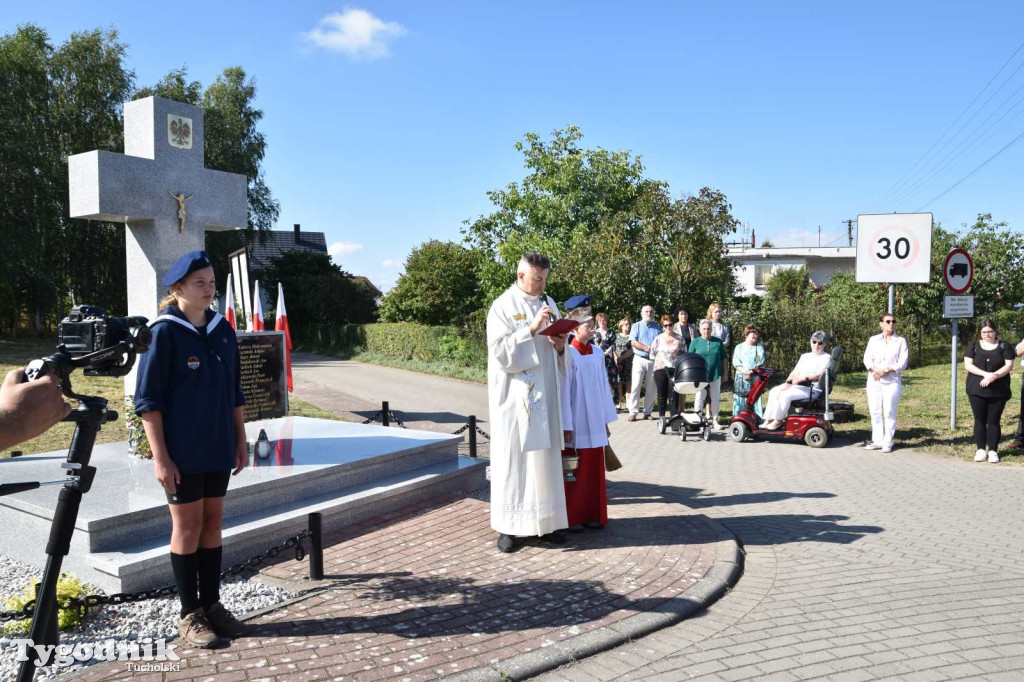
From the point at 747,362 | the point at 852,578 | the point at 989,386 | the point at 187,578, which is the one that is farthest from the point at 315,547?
the point at 989,386

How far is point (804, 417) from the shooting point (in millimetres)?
10852

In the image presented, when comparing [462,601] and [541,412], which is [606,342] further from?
[462,601]

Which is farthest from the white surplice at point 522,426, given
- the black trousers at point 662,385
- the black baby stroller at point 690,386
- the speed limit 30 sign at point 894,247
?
the speed limit 30 sign at point 894,247

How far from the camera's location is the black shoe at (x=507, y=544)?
5598mm

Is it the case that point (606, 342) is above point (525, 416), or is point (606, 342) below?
above

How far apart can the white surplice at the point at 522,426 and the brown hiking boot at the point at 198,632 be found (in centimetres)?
221

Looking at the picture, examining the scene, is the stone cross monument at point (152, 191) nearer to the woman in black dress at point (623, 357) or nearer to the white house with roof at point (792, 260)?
the woman in black dress at point (623, 357)

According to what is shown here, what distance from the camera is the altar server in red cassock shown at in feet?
20.3

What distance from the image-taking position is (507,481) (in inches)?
221

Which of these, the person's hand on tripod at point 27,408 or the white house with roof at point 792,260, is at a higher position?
the white house with roof at point 792,260

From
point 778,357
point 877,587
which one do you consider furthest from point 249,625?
point 778,357

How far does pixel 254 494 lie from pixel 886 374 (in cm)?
841

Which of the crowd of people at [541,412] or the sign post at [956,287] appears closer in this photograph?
the crowd of people at [541,412]

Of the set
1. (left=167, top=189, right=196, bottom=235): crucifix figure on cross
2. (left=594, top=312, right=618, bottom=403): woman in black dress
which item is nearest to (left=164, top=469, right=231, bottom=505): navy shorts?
(left=167, top=189, right=196, bottom=235): crucifix figure on cross
